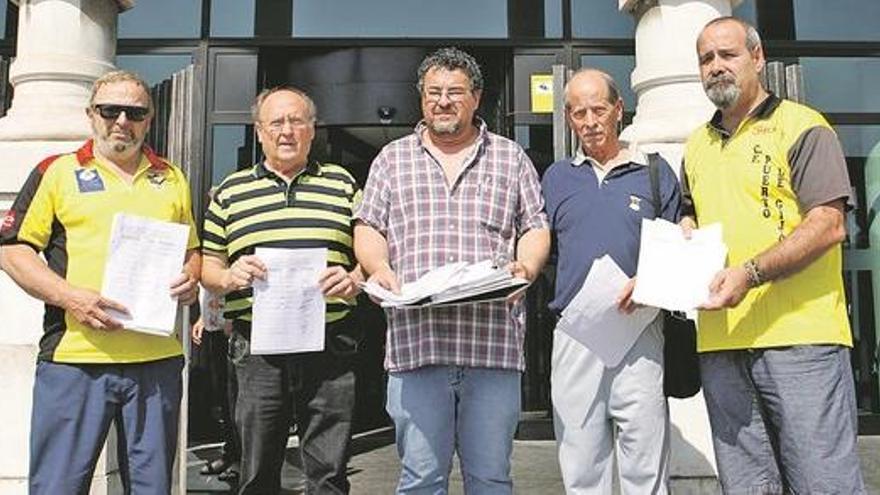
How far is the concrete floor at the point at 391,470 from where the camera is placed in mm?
5645

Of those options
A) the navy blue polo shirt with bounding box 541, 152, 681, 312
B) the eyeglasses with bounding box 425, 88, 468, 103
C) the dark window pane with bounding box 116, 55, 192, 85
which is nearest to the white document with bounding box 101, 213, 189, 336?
the eyeglasses with bounding box 425, 88, 468, 103

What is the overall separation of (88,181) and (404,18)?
4.99m

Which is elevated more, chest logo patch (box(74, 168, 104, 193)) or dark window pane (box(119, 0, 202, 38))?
dark window pane (box(119, 0, 202, 38))

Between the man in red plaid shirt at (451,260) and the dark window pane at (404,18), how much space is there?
455 cm

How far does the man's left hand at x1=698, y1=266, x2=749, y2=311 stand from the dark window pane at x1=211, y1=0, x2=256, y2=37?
560cm

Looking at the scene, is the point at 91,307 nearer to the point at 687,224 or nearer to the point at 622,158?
the point at 622,158

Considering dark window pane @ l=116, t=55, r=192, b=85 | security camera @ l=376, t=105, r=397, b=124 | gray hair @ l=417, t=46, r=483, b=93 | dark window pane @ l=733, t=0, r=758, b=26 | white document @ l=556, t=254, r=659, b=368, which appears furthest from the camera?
security camera @ l=376, t=105, r=397, b=124

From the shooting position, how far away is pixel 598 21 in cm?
750

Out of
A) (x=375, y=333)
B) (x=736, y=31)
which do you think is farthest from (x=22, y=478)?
(x=375, y=333)

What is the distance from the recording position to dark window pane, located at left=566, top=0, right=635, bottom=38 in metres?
7.47

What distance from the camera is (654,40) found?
5.02 meters

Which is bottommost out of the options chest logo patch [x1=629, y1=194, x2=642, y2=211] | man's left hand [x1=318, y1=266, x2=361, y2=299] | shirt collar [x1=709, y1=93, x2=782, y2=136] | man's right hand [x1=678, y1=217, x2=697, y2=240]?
man's left hand [x1=318, y1=266, x2=361, y2=299]

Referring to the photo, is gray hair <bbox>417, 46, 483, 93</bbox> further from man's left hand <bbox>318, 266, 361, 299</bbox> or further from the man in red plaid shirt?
man's left hand <bbox>318, 266, 361, 299</bbox>

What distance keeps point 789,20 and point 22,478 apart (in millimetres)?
6907
